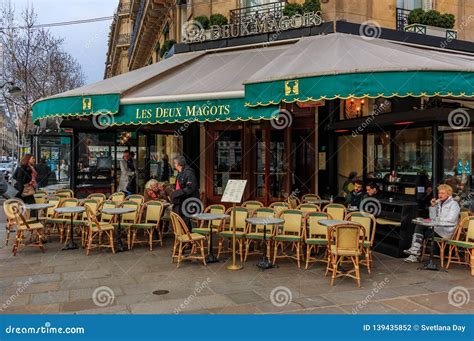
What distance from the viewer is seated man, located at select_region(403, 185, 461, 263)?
7.54 m

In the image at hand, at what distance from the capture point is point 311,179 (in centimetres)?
1273

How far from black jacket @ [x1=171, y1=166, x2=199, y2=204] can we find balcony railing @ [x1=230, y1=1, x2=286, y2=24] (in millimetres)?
5501

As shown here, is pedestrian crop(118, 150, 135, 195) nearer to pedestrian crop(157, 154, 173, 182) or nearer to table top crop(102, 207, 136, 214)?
pedestrian crop(157, 154, 173, 182)

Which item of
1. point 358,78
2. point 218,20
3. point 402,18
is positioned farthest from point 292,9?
point 358,78

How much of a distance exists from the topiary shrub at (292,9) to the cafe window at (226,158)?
3.57 m

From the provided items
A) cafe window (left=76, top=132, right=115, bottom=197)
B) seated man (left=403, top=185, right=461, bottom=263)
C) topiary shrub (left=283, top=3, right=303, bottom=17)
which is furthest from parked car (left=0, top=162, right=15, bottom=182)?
seated man (left=403, top=185, right=461, bottom=263)

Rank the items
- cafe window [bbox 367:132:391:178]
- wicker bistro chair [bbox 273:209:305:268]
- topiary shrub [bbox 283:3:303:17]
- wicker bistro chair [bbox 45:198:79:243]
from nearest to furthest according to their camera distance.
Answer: wicker bistro chair [bbox 273:209:305:268] < wicker bistro chair [bbox 45:198:79:243] < cafe window [bbox 367:132:391:178] < topiary shrub [bbox 283:3:303:17]

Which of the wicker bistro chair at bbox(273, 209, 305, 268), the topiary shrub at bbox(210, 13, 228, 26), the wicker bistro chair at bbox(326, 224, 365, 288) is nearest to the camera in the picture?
the wicker bistro chair at bbox(326, 224, 365, 288)

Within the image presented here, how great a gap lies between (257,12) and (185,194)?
20.5 feet

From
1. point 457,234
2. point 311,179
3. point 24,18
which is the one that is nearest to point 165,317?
point 457,234

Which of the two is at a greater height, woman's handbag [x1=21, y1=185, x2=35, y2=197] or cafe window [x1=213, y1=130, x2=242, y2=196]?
cafe window [x1=213, y1=130, x2=242, y2=196]

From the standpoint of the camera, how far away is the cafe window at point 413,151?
9.13m

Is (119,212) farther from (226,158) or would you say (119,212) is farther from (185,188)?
(226,158)

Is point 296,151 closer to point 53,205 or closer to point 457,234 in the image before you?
point 457,234
